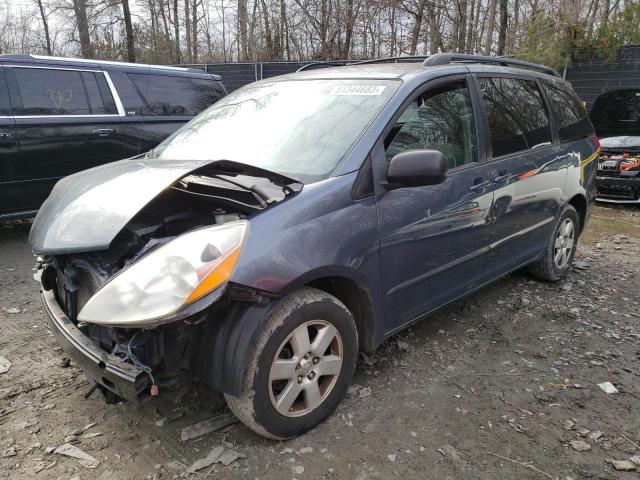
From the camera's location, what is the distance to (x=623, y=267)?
5.12 m

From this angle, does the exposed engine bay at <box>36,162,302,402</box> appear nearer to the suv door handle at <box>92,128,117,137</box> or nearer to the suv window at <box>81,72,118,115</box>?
the suv door handle at <box>92,128,117,137</box>

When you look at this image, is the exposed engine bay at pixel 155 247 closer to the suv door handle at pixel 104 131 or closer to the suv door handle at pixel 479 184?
the suv door handle at pixel 479 184

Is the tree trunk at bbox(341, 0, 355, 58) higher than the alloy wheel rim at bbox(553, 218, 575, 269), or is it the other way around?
the tree trunk at bbox(341, 0, 355, 58)

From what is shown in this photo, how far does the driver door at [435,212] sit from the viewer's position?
2670 mm

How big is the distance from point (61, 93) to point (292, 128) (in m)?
3.79

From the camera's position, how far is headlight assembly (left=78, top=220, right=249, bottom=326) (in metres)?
1.89

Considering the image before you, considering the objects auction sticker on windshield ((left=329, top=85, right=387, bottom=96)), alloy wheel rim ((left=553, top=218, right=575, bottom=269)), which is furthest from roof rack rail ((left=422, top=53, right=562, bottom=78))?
alloy wheel rim ((left=553, top=218, right=575, bottom=269))

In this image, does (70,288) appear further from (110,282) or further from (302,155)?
(302,155)

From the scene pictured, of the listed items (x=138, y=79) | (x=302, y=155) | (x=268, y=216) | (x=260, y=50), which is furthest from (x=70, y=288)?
(x=260, y=50)

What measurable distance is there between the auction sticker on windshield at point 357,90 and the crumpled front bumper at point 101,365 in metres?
1.89

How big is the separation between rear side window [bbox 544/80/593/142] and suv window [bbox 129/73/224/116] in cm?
435

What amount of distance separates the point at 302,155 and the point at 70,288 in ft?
4.28

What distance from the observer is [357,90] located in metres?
2.93

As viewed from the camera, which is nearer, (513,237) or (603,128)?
(513,237)
